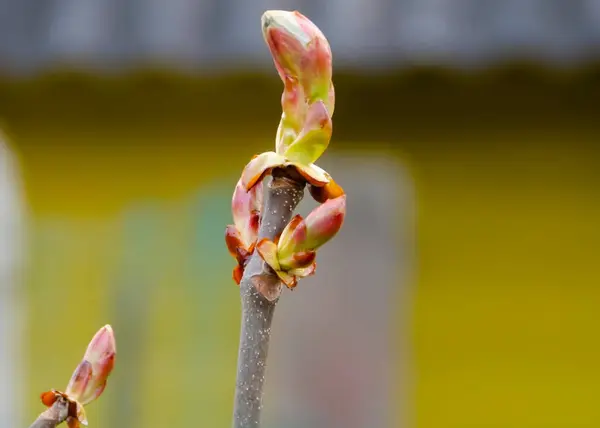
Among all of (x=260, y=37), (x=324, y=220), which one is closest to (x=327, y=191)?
(x=324, y=220)

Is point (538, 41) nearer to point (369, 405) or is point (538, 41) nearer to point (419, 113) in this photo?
point (419, 113)

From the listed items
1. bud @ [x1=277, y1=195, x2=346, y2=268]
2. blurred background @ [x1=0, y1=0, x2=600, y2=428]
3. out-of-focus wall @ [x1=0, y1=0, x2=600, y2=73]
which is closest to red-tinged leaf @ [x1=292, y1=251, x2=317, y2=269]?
bud @ [x1=277, y1=195, x2=346, y2=268]

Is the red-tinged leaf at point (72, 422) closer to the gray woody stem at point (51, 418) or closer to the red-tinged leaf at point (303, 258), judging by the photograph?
the gray woody stem at point (51, 418)

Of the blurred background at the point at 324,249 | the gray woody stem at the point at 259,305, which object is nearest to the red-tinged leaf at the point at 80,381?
the gray woody stem at the point at 259,305

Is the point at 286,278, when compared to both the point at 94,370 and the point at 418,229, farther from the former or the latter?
the point at 418,229

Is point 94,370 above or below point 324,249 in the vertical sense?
below

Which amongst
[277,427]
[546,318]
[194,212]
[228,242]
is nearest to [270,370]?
[277,427]

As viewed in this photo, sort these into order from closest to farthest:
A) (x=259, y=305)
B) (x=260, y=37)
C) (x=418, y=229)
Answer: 1. (x=259, y=305)
2. (x=260, y=37)
3. (x=418, y=229)
